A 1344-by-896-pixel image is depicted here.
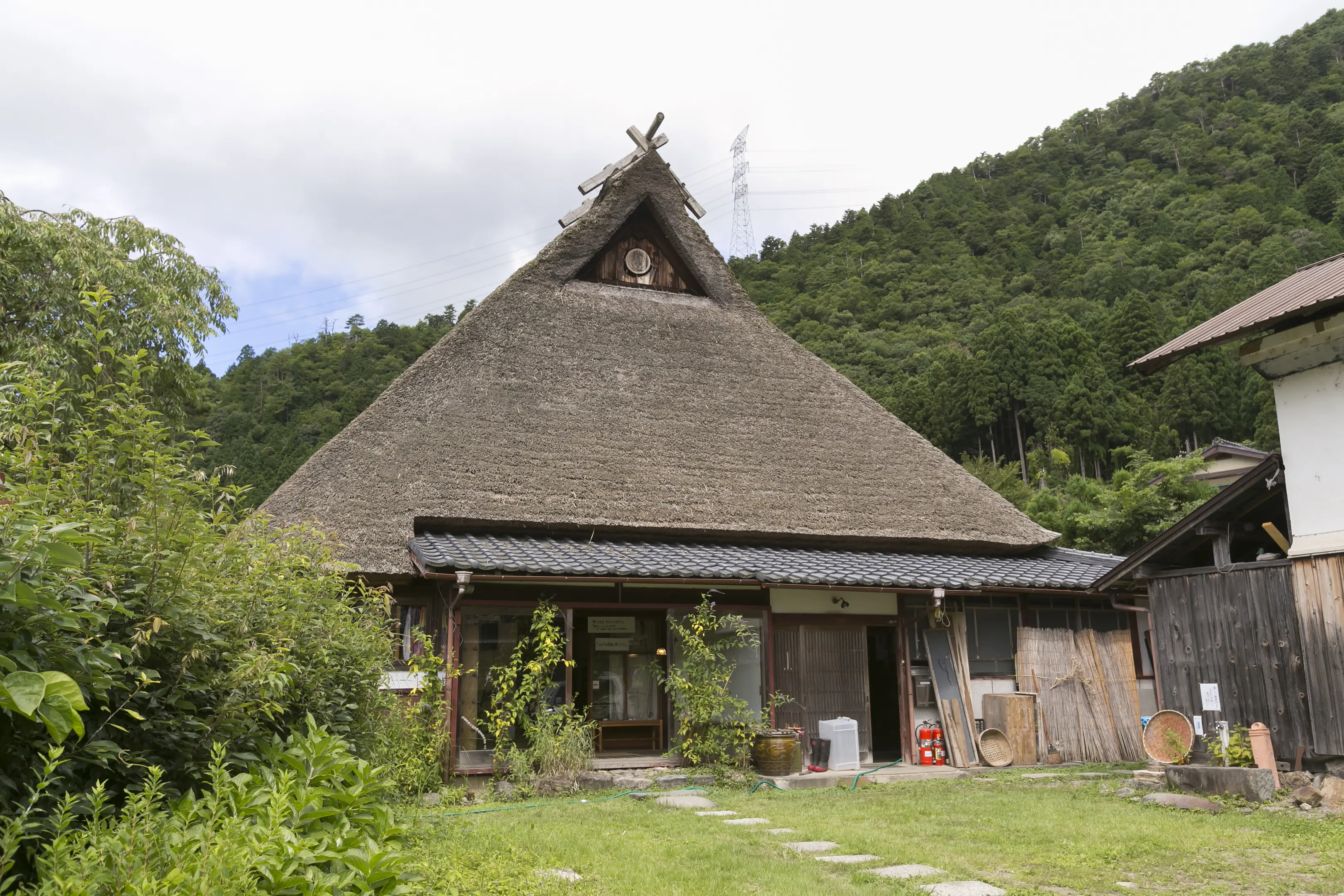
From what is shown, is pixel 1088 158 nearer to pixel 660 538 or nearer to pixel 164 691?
pixel 660 538

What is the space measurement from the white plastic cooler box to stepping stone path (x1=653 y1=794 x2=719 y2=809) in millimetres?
2567

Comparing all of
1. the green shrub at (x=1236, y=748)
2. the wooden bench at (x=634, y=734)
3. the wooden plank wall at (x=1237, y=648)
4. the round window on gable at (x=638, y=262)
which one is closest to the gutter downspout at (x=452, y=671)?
the wooden bench at (x=634, y=734)

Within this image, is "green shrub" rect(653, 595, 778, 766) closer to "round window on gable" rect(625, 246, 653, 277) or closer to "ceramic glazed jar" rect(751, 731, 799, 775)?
"ceramic glazed jar" rect(751, 731, 799, 775)

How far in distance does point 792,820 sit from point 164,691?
5.57m

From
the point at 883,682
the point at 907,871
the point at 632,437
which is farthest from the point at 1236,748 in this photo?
the point at 632,437

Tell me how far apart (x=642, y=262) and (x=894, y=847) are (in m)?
11.6

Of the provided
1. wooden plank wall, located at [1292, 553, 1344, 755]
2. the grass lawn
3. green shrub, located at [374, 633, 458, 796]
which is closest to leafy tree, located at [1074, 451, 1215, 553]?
wooden plank wall, located at [1292, 553, 1344, 755]

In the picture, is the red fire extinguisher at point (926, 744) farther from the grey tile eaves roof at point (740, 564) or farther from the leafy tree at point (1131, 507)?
Answer: the leafy tree at point (1131, 507)

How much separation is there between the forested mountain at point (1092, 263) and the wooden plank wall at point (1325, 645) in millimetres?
Result: 22598

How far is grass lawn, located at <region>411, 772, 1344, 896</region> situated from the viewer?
204 inches

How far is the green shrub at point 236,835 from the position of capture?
240 centimetres

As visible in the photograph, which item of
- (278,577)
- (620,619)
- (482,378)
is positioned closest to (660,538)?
(620,619)

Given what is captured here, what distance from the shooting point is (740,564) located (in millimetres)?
11203

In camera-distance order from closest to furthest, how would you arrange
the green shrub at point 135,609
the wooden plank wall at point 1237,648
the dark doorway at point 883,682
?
the green shrub at point 135,609 < the wooden plank wall at point 1237,648 < the dark doorway at point 883,682
